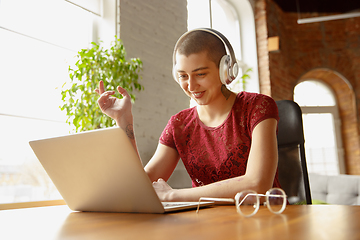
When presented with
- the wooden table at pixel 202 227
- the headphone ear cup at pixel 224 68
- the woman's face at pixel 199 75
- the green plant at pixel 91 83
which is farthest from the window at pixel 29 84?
the wooden table at pixel 202 227

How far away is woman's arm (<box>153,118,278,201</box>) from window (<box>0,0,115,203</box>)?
5.75ft

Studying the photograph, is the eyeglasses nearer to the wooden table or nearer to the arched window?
the wooden table

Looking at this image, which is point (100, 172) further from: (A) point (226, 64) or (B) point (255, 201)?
(A) point (226, 64)

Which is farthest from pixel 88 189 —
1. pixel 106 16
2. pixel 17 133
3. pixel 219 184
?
pixel 106 16

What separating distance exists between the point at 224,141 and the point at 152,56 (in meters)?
2.24

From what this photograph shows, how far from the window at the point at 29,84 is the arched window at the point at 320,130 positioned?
490 cm

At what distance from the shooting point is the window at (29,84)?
2.42m

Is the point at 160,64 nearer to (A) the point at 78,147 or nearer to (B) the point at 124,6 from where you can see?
(B) the point at 124,6

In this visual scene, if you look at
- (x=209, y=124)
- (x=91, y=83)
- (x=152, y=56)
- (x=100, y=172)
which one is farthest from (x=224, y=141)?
(x=152, y=56)

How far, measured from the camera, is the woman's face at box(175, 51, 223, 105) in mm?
1381

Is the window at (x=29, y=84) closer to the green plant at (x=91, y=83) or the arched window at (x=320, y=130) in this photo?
the green plant at (x=91, y=83)

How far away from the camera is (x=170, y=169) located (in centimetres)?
158

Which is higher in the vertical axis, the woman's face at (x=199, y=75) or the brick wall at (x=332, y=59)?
the brick wall at (x=332, y=59)

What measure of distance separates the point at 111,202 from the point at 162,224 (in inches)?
10.9
